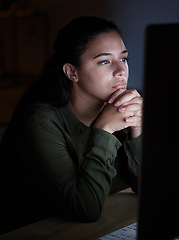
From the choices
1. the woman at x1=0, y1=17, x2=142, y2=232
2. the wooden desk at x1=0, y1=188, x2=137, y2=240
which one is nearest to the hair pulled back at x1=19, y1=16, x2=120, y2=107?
the woman at x1=0, y1=17, x2=142, y2=232

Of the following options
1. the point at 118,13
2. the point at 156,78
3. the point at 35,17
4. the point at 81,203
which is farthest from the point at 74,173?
the point at 35,17

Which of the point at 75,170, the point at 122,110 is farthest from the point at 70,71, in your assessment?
the point at 75,170

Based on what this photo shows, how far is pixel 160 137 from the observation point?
440mm

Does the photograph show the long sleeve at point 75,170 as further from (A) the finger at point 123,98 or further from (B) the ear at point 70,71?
(B) the ear at point 70,71

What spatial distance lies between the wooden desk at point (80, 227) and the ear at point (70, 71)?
524mm

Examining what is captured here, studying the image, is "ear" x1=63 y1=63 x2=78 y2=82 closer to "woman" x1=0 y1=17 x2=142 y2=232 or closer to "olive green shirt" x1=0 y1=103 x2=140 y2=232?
"woman" x1=0 y1=17 x2=142 y2=232

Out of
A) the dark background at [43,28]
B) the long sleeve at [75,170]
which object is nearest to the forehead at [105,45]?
the long sleeve at [75,170]

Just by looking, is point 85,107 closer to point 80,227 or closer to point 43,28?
point 80,227

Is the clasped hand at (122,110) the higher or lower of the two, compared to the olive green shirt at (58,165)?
higher

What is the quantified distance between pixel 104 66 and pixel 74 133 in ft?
0.89

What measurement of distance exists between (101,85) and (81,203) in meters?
0.44

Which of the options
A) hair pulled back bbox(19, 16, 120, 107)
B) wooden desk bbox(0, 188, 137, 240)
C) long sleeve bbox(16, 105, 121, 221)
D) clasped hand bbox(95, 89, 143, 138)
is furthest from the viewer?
hair pulled back bbox(19, 16, 120, 107)

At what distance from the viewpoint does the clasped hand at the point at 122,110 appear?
106 cm

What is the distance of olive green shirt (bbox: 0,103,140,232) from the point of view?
37.0 inches
